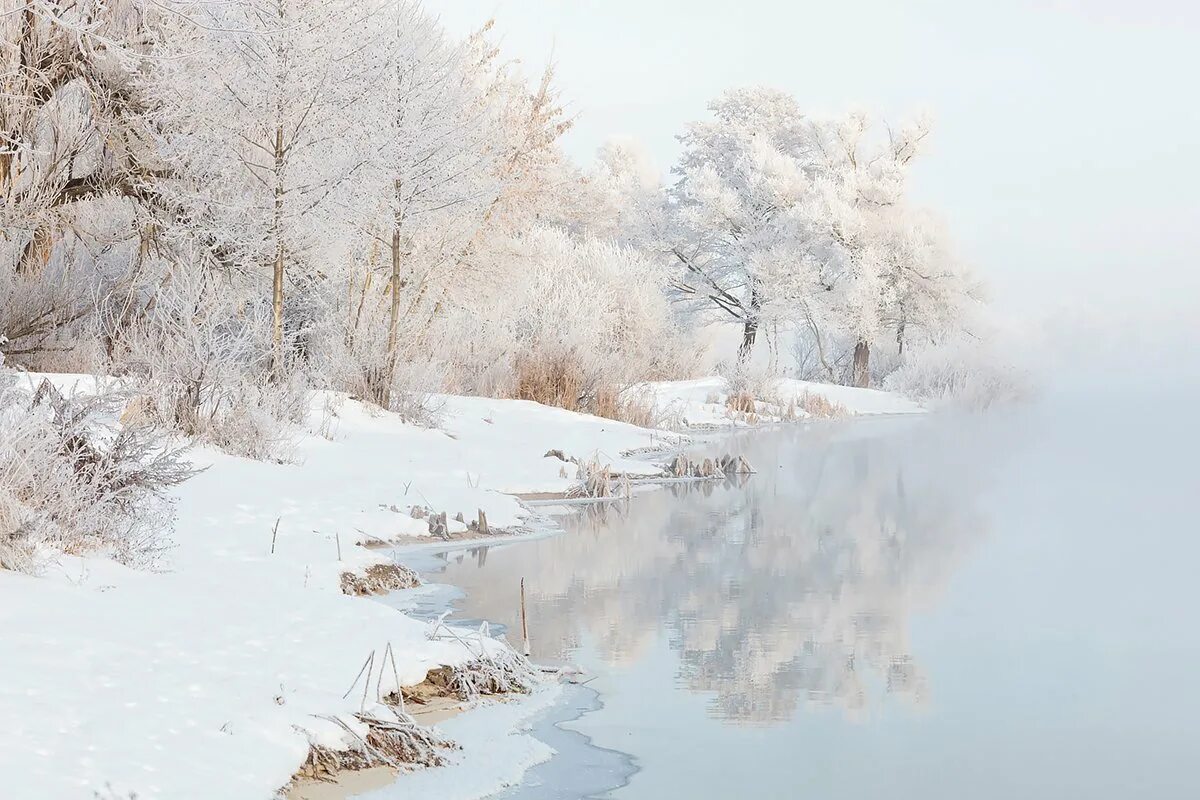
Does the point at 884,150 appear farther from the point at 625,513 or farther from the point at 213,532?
the point at 213,532

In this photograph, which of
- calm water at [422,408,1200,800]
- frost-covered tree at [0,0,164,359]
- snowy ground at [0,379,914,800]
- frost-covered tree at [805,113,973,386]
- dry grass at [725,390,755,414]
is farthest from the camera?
frost-covered tree at [805,113,973,386]

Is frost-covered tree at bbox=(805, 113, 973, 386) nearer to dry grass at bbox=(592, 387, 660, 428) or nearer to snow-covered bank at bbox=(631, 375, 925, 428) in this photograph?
snow-covered bank at bbox=(631, 375, 925, 428)

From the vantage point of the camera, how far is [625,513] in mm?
12844

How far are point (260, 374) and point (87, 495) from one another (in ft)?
28.0

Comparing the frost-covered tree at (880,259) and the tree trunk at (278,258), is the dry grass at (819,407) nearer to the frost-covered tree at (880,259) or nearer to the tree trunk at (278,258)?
the frost-covered tree at (880,259)

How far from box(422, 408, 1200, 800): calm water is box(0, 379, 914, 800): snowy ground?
79 centimetres

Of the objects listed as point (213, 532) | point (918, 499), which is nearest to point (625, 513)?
point (918, 499)

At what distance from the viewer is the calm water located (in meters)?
5.25

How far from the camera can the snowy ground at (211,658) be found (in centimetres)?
423

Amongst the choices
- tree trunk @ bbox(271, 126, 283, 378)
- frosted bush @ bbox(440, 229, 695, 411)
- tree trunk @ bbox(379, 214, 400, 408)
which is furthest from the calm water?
frosted bush @ bbox(440, 229, 695, 411)

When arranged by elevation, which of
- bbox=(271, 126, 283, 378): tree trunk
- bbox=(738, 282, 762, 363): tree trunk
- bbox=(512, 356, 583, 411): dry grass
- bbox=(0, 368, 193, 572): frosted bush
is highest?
bbox=(738, 282, 762, 363): tree trunk

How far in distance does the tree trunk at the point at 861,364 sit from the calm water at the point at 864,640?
2461cm

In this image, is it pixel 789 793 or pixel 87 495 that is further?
pixel 87 495

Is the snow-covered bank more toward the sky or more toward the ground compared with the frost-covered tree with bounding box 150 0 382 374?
more toward the ground
